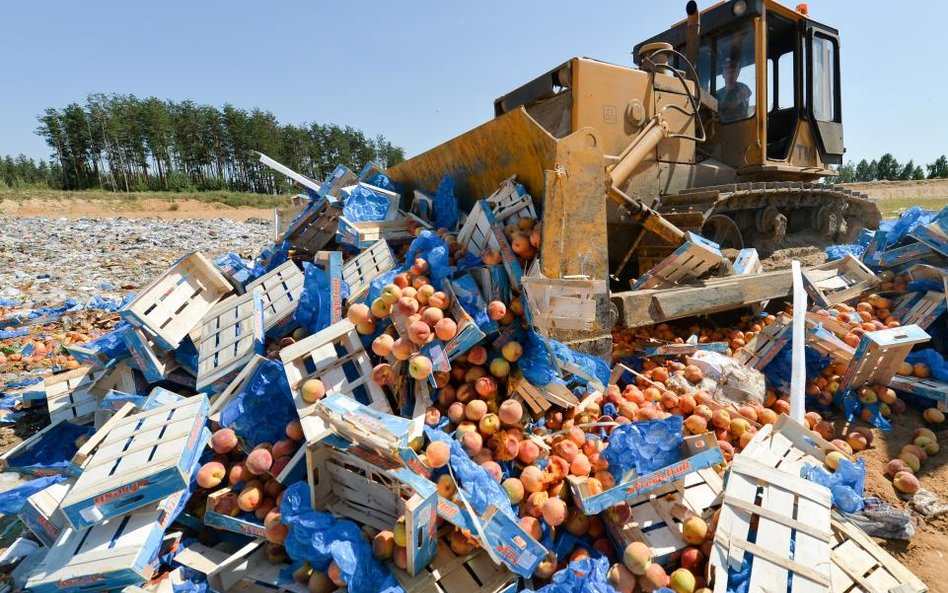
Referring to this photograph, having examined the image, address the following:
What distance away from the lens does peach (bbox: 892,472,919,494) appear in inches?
111

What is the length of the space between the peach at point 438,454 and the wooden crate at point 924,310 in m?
4.81

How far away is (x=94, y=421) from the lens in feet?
10.8

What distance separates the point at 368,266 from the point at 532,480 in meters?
2.18

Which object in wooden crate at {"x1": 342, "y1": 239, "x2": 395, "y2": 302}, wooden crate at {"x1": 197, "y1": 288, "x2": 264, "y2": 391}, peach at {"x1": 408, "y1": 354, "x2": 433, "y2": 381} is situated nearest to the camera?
peach at {"x1": 408, "y1": 354, "x2": 433, "y2": 381}

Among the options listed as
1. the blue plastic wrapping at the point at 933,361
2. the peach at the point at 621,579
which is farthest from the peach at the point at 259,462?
the blue plastic wrapping at the point at 933,361

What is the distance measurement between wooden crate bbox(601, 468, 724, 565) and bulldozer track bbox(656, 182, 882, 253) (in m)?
3.11

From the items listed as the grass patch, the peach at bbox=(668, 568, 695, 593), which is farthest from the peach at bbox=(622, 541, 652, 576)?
the grass patch

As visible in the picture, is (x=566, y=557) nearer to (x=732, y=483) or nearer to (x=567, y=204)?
(x=732, y=483)

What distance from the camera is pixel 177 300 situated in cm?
354

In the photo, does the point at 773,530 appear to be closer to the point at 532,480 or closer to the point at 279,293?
the point at 532,480

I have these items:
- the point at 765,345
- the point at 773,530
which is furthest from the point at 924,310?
the point at 773,530

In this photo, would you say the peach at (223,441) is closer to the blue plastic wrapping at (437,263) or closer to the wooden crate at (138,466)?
the wooden crate at (138,466)

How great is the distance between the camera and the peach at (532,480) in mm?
2383

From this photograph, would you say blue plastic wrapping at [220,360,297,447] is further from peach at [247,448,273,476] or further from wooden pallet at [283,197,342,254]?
wooden pallet at [283,197,342,254]
